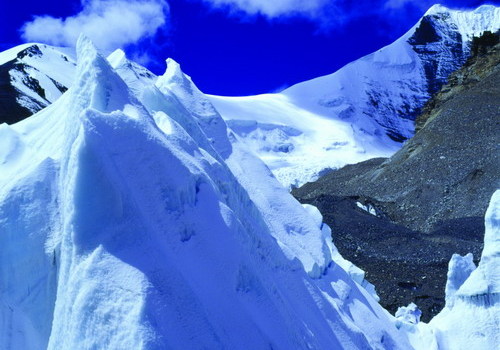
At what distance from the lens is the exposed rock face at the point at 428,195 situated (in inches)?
942

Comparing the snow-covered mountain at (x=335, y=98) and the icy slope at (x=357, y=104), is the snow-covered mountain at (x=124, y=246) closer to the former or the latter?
the snow-covered mountain at (x=335, y=98)

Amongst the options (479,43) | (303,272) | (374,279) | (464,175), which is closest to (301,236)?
(303,272)

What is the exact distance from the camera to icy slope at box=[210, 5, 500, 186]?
259 feet

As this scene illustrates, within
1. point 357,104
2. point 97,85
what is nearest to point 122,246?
point 97,85

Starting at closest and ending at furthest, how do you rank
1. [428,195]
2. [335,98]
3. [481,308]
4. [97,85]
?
[97,85] < [481,308] < [428,195] < [335,98]

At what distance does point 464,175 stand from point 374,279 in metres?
19.0

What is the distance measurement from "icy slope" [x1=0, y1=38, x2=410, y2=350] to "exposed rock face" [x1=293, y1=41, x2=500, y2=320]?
14.7 meters

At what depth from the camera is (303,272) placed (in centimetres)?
841

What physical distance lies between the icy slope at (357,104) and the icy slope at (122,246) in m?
53.5

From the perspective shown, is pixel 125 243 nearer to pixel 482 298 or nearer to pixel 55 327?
pixel 55 327

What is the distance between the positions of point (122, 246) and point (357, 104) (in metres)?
102

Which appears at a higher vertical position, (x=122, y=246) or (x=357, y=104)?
(x=357, y=104)

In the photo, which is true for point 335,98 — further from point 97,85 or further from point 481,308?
point 97,85

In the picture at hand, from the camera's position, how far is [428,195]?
127 ft
